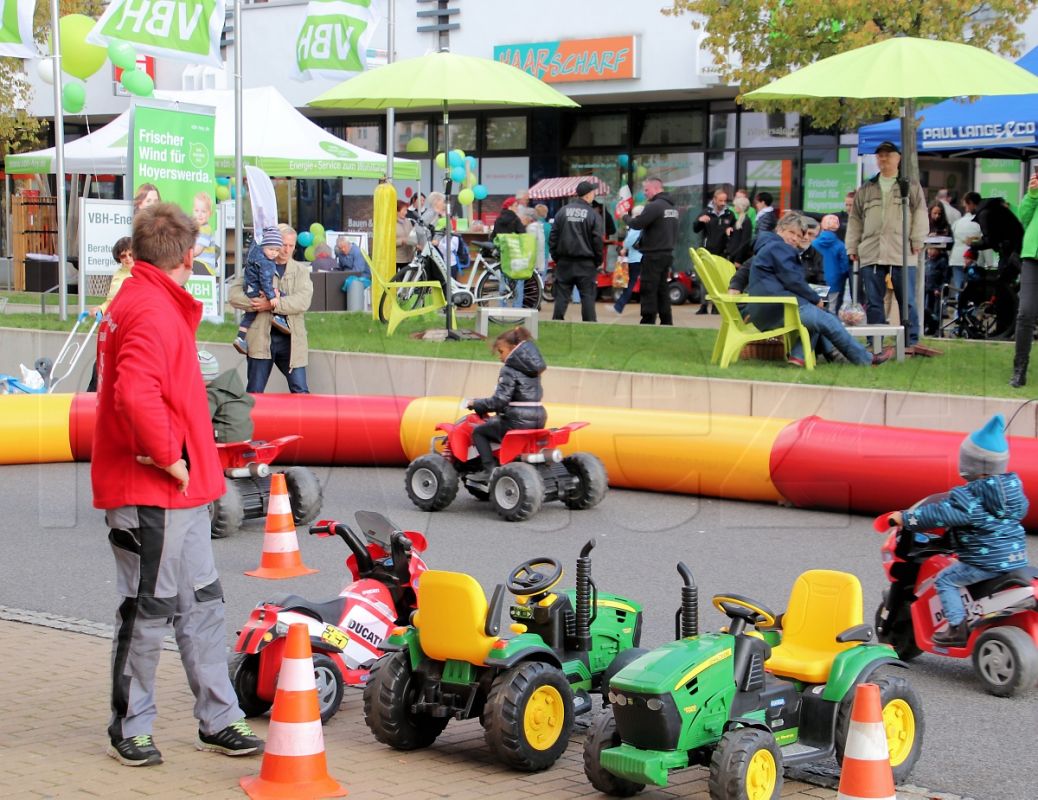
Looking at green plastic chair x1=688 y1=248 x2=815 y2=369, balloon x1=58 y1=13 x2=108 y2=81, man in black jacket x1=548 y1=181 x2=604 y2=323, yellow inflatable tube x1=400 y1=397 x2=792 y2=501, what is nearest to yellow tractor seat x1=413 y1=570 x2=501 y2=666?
yellow inflatable tube x1=400 y1=397 x2=792 y2=501

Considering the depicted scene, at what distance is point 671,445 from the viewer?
37.4 feet

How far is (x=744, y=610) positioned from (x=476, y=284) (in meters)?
16.4

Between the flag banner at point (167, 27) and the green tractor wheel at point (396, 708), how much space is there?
12.9 metres

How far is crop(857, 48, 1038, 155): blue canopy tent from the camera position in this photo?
54.3 ft

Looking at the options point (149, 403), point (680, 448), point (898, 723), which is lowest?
point (898, 723)

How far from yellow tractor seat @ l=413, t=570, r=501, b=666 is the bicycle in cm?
1159

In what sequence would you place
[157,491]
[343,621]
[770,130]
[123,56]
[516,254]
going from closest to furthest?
[157,491] < [343,621] < [516,254] < [123,56] < [770,130]

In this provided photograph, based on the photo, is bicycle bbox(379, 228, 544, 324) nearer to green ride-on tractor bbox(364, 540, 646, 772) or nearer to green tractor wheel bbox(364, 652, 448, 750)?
green ride-on tractor bbox(364, 540, 646, 772)

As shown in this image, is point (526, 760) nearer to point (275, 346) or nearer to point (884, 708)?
point (884, 708)

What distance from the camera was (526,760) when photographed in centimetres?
532

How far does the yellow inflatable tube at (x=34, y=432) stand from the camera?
12.9m

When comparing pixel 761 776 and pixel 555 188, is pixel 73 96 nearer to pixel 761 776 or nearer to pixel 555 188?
pixel 555 188

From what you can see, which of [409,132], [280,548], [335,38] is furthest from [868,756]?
[409,132]

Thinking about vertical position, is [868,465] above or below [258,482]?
above
